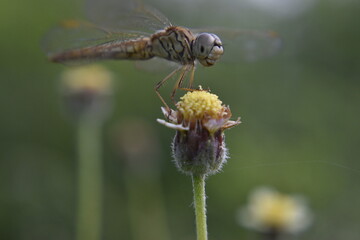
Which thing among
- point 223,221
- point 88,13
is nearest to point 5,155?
point 223,221

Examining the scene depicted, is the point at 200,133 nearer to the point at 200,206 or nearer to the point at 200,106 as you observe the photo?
the point at 200,106

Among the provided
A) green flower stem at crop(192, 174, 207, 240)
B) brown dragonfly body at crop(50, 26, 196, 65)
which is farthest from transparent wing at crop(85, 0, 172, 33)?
green flower stem at crop(192, 174, 207, 240)

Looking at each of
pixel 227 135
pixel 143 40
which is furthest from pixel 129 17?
pixel 227 135

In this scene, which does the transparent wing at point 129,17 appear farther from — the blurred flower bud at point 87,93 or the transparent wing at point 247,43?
the blurred flower bud at point 87,93

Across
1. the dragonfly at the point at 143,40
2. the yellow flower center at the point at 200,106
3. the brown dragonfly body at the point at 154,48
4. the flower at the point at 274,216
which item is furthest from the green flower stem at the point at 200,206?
the flower at the point at 274,216

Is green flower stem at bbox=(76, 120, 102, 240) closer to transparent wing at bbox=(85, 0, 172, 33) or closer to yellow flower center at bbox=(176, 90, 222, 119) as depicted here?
transparent wing at bbox=(85, 0, 172, 33)

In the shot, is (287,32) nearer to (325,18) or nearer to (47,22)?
(325,18)
